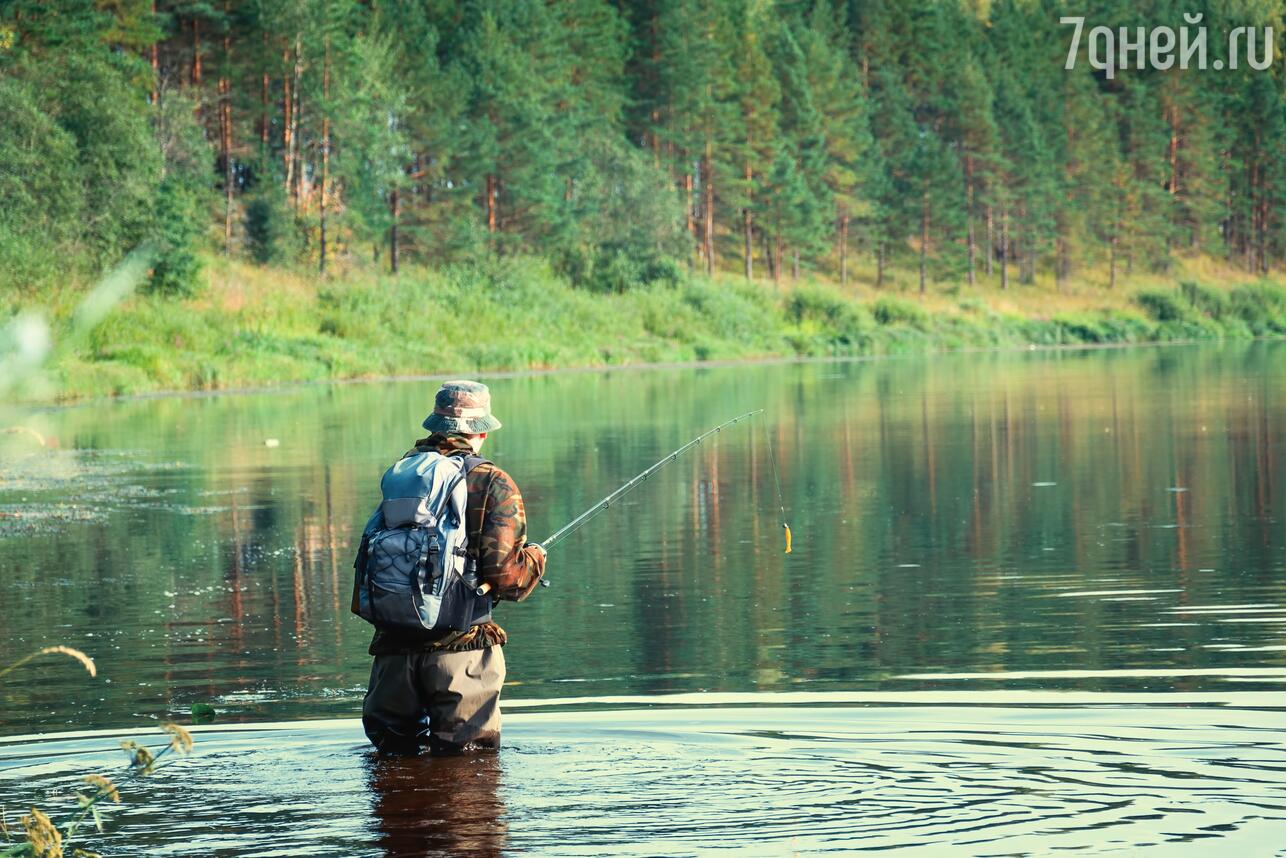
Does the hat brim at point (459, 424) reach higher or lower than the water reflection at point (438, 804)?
higher

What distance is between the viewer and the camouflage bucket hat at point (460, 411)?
331 inches

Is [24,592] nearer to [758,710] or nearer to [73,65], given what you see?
[758,710]

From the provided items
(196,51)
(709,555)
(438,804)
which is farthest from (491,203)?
(438,804)

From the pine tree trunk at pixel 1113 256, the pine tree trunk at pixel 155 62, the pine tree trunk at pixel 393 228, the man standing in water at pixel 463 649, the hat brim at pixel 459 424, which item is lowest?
the man standing in water at pixel 463 649

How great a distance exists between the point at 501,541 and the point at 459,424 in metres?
0.55

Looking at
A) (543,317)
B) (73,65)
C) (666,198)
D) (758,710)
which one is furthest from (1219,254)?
(758,710)

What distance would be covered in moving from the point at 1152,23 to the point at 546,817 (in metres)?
136

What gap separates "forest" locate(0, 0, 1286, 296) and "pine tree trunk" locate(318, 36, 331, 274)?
19 cm

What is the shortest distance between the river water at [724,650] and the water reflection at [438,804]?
1.1 inches

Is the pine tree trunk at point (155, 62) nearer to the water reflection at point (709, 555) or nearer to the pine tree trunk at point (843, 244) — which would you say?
the water reflection at point (709, 555)

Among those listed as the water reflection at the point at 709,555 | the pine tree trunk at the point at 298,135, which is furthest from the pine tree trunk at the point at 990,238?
the water reflection at the point at 709,555

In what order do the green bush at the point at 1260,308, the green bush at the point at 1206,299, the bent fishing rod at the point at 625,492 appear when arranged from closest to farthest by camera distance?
the bent fishing rod at the point at 625,492 < the green bush at the point at 1260,308 < the green bush at the point at 1206,299

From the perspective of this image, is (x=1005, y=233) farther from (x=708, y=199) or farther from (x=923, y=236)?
(x=708, y=199)

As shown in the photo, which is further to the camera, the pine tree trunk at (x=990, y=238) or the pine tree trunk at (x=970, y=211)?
the pine tree trunk at (x=990, y=238)
